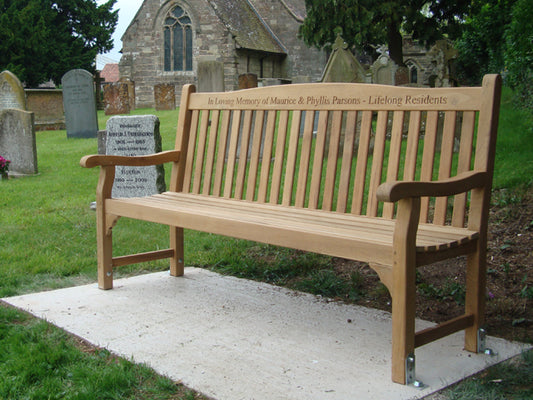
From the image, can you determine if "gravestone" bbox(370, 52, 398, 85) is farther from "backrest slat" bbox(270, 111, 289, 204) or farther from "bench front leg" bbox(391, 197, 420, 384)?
"bench front leg" bbox(391, 197, 420, 384)

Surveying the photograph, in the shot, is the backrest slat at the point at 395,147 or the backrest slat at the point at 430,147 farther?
the backrest slat at the point at 395,147

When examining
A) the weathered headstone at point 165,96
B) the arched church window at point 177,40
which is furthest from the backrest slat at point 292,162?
the arched church window at point 177,40

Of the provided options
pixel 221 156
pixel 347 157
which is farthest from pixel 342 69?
pixel 347 157

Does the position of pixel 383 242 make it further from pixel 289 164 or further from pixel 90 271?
pixel 90 271

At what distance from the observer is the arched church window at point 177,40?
27.8 meters

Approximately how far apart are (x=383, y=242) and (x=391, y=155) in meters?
0.76

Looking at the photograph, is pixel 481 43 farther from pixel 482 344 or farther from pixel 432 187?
pixel 432 187

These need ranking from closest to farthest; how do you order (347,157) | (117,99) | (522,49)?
1. (347,157)
2. (522,49)
3. (117,99)

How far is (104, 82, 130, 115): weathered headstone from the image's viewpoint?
1998 cm

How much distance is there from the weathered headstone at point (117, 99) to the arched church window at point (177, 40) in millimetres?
8001

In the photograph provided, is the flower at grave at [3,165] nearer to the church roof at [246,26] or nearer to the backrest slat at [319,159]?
the backrest slat at [319,159]

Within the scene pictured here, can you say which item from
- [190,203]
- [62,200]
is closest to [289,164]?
[190,203]

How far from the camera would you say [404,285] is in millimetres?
2688

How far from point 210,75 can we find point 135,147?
2.59m
